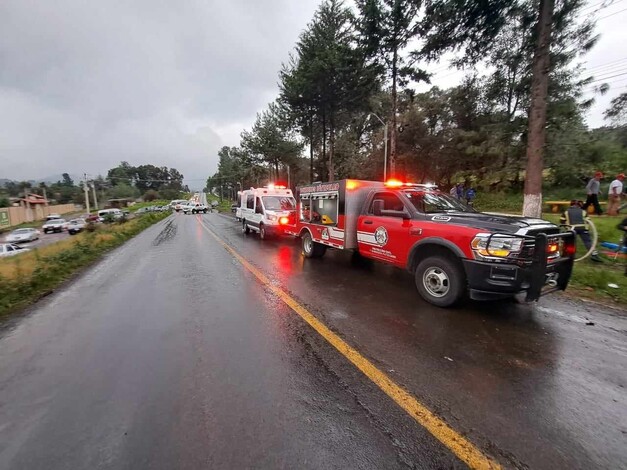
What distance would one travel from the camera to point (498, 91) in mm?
22125

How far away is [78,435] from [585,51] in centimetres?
1775

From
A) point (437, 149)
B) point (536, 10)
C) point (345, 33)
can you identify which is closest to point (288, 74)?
point (345, 33)

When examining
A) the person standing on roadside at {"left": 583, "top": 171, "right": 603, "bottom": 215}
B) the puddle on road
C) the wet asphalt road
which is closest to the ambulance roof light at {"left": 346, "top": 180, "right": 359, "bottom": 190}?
the wet asphalt road

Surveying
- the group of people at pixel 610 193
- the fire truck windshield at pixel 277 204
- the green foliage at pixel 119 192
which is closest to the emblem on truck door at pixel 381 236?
the fire truck windshield at pixel 277 204

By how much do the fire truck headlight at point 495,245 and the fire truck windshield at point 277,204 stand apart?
9206mm

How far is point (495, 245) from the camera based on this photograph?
13.3ft

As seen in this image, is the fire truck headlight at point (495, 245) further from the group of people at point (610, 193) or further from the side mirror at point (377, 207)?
the group of people at point (610, 193)

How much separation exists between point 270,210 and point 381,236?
24.5 feet

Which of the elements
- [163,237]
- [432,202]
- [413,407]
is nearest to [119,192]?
[163,237]

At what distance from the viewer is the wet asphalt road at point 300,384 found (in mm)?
2021

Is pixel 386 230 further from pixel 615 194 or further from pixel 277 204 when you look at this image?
pixel 615 194

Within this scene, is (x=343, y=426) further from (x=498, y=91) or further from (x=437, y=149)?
(x=437, y=149)

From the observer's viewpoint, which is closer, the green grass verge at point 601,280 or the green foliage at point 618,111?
the green grass verge at point 601,280

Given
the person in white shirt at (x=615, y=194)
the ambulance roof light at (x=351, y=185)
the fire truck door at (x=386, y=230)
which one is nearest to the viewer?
the fire truck door at (x=386, y=230)
